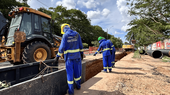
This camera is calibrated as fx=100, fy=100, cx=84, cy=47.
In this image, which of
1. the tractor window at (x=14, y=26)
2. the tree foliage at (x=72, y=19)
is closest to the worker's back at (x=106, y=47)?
the tractor window at (x=14, y=26)

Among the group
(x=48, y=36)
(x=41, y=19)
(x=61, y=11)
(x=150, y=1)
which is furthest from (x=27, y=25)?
→ (x=61, y=11)

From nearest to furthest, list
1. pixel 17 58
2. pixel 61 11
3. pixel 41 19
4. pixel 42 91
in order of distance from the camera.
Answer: pixel 42 91, pixel 17 58, pixel 41 19, pixel 61 11

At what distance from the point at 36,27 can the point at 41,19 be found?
662mm

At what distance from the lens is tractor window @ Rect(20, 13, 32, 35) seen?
4.94 metres

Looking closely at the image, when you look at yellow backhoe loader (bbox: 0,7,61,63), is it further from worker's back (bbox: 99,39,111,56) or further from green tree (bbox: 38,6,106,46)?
green tree (bbox: 38,6,106,46)

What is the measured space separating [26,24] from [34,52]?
5.11 feet

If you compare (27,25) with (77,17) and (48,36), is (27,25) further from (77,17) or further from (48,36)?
(77,17)

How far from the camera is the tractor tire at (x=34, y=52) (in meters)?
4.39

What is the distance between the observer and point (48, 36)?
242 inches

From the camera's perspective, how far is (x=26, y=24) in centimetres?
505

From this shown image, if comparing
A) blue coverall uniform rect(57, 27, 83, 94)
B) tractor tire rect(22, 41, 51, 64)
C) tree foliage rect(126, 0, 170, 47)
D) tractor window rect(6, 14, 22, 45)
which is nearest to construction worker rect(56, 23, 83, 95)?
blue coverall uniform rect(57, 27, 83, 94)

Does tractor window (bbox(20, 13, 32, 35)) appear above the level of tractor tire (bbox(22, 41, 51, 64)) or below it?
above

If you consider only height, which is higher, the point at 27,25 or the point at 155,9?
the point at 155,9

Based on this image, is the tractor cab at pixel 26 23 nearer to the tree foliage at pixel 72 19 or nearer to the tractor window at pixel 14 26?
the tractor window at pixel 14 26
